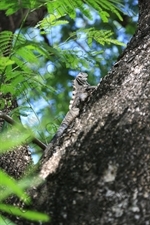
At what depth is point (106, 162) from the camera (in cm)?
134

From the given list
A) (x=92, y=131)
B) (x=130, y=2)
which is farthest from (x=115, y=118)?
(x=130, y=2)

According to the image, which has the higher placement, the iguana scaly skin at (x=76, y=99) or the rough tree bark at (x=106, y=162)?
the iguana scaly skin at (x=76, y=99)

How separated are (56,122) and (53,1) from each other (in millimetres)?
591

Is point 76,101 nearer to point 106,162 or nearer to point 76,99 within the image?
point 76,99

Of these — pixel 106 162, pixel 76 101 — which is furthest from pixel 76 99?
pixel 106 162

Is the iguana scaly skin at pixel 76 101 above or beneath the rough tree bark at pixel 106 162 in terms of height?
above

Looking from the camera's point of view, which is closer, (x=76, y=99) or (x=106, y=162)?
(x=106, y=162)

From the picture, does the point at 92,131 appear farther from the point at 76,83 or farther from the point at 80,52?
the point at 80,52

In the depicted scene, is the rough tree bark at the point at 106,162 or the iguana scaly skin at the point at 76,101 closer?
the rough tree bark at the point at 106,162

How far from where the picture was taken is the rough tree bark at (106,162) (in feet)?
4.11

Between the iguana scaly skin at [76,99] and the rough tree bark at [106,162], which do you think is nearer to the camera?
the rough tree bark at [106,162]

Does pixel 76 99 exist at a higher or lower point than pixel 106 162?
higher

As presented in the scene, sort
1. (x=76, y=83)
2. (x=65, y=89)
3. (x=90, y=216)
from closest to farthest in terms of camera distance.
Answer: (x=90, y=216) < (x=76, y=83) < (x=65, y=89)

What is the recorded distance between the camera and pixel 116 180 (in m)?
1.29
